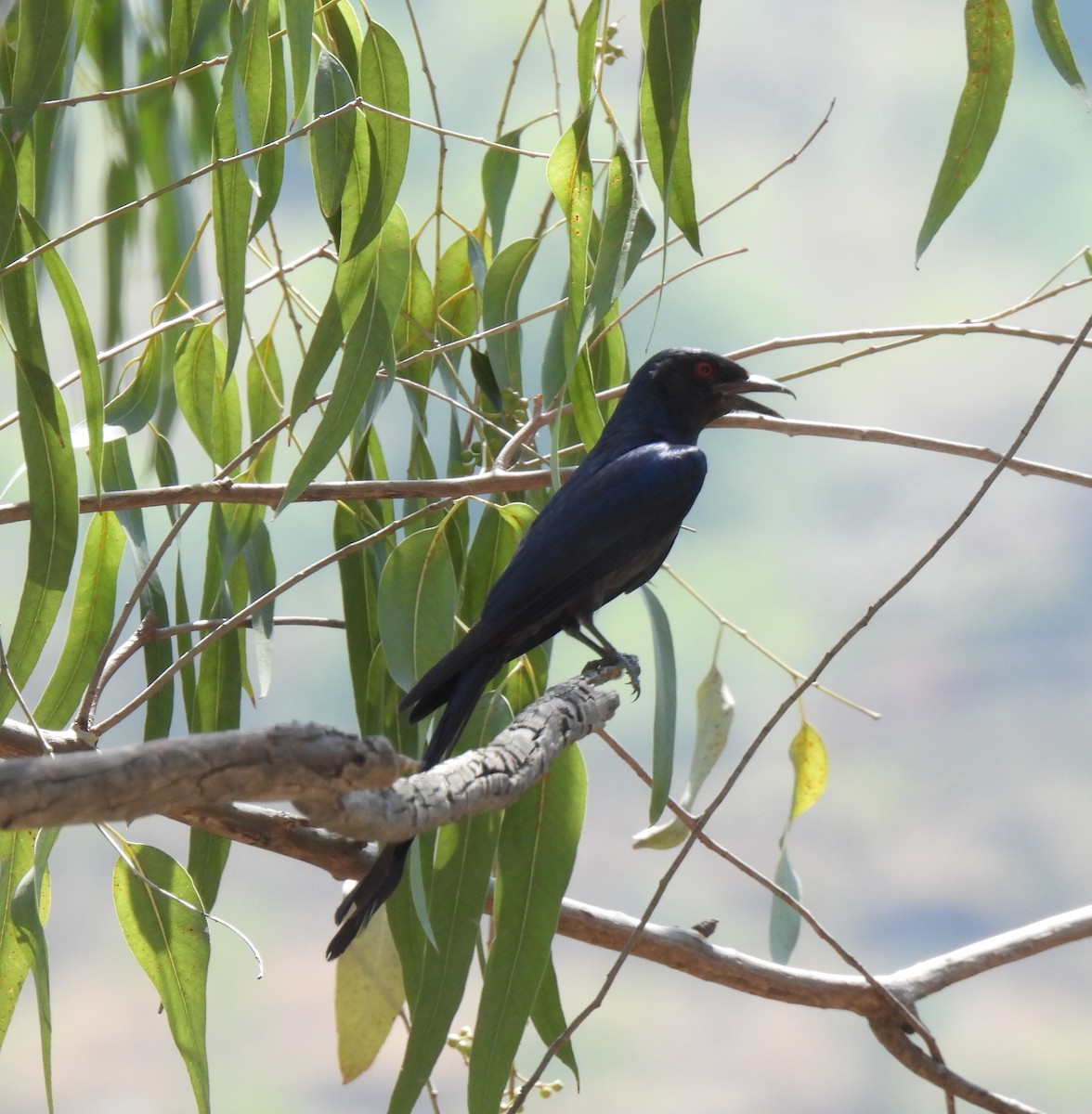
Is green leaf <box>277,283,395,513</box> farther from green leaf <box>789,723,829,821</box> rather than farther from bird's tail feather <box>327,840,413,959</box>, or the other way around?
green leaf <box>789,723,829,821</box>

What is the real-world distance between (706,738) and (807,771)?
0.30 m

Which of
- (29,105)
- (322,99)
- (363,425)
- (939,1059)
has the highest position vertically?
(322,99)

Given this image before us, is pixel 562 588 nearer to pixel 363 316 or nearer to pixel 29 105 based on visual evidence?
pixel 363 316

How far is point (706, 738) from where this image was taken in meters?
3.12

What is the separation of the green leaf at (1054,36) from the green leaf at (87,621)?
6.82 feet

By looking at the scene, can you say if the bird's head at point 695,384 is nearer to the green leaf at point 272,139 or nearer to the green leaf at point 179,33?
the green leaf at point 272,139

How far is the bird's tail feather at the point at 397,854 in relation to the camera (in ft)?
6.14

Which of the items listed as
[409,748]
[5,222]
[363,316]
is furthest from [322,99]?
[409,748]

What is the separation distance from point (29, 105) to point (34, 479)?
0.67 metres

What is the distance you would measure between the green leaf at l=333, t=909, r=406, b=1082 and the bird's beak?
1677 millimetres

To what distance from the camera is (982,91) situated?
7.81ft

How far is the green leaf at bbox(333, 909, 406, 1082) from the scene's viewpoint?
105 inches

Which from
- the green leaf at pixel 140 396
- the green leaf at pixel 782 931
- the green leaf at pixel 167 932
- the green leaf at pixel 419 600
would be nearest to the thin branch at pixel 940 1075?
the green leaf at pixel 782 931

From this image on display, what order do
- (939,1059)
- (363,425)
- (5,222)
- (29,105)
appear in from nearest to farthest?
(29,105) → (5,222) → (363,425) → (939,1059)
